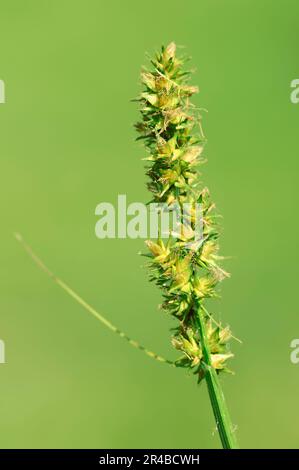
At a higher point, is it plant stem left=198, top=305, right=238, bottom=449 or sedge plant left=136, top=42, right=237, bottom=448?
sedge plant left=136, top=42, right=237, bottom=448

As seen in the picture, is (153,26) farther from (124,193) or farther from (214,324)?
(214,324)

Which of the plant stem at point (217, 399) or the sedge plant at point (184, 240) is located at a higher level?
the sedge plant at point (184, 240)

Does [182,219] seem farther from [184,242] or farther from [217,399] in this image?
[217,399]

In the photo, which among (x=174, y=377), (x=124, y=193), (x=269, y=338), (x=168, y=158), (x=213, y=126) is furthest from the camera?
(x=213, y=126)

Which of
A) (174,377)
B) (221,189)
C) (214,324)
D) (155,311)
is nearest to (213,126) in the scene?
(221,189)

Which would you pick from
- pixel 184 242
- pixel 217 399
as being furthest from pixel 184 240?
pixel 217 399

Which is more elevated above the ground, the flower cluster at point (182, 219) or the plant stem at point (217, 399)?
the flower cluster at point (182, 219)
